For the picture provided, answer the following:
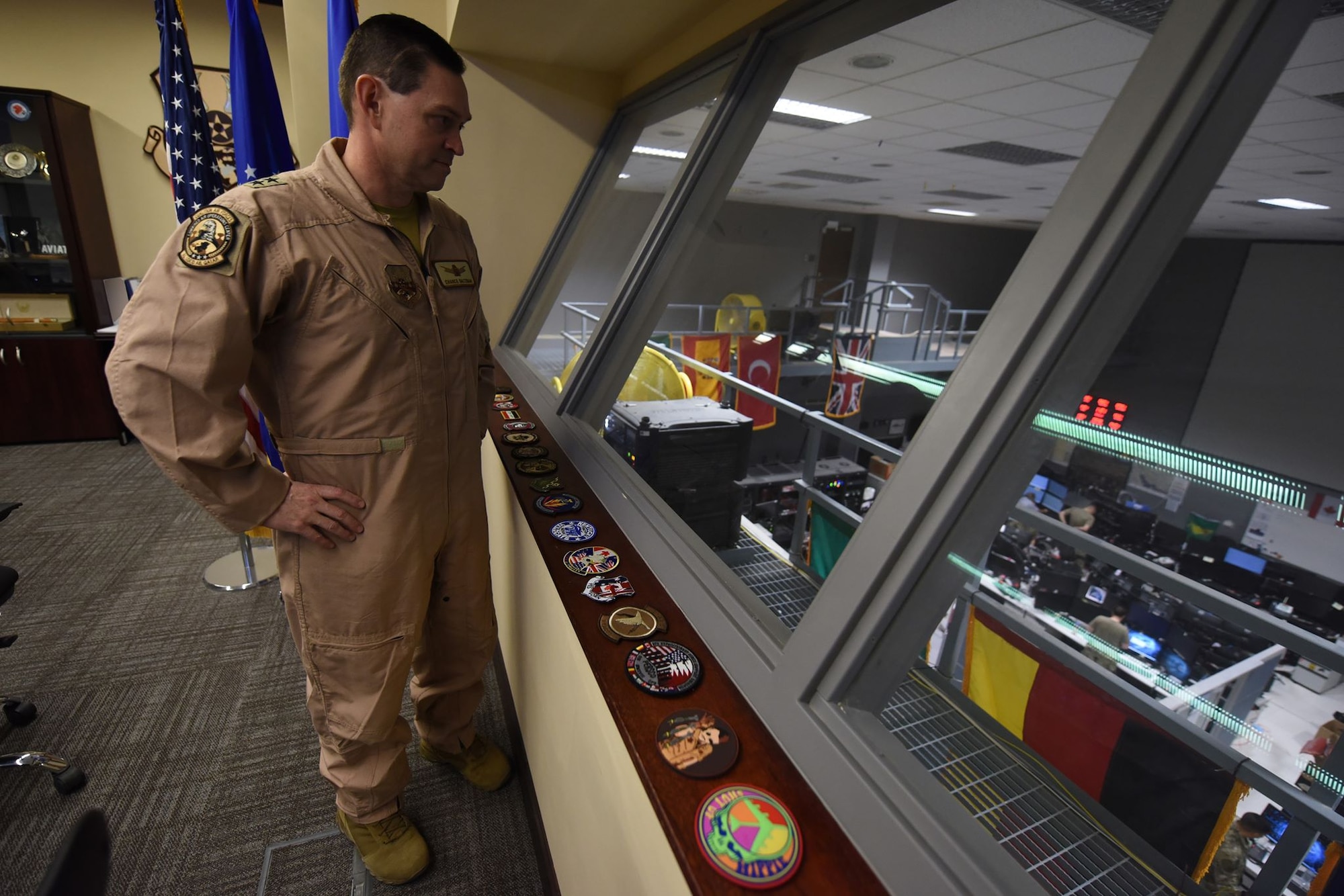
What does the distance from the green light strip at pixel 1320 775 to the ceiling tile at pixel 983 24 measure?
6.36 feet

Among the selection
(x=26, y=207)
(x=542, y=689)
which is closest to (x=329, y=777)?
(x=542, y=689)

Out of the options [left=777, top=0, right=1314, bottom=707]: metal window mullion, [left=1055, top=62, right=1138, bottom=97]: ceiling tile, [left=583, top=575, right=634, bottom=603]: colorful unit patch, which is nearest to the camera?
[left=777, top=0, right=1314, bottom=707]: metal window mullion

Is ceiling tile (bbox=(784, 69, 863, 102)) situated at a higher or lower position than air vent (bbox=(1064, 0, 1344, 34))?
higher

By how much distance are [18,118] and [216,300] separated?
4.60 meters

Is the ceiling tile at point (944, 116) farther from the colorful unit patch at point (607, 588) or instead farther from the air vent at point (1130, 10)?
the colorful unit patch at point (607, 588)

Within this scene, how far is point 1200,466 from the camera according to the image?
1365 mm

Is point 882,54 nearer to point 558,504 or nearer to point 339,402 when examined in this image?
point 558,504

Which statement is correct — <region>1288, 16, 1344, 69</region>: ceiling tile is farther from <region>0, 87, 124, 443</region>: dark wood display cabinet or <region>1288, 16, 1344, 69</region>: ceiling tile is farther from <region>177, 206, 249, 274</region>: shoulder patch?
<region>0, 87, 124, 443</region>: dark wood display cabinet

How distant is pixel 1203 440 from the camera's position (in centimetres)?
265

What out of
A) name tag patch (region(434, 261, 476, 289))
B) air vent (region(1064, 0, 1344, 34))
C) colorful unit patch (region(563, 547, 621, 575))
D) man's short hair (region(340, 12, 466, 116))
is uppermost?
air vent (region(1064, 0, 1344, 34))

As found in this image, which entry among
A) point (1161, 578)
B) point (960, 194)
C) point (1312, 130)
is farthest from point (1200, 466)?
point (960, 194)

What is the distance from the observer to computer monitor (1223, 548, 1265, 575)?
227 centimetres

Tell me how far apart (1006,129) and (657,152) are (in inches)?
79.8

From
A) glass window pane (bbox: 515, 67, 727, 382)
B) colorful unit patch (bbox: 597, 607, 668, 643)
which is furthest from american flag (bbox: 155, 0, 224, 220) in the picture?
colorful unit patch (bbox: 597, 607, 668, 643)
